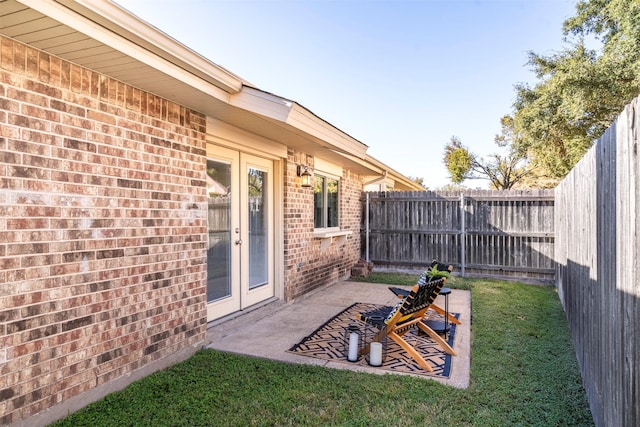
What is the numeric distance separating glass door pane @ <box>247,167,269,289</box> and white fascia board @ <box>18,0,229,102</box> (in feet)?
7.76

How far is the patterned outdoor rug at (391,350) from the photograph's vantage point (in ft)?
13.2

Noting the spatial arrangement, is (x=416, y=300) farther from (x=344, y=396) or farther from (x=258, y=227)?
(x=258, y=227)

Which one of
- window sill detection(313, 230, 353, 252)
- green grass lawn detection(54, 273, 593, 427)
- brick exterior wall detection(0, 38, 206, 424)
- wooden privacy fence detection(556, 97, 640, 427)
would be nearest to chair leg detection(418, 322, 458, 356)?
green grass lawn detection(54, 273, 593, 427)

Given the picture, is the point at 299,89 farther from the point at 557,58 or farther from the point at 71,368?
the point at 71,368

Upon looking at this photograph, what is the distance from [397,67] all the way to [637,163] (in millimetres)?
15160

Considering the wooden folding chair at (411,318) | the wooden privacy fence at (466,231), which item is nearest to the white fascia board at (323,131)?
the wooden folding chair at (411,318)

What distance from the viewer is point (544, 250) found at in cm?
909

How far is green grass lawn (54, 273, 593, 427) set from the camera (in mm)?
2955

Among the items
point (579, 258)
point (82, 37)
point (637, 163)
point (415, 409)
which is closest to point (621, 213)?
point (637, 163)

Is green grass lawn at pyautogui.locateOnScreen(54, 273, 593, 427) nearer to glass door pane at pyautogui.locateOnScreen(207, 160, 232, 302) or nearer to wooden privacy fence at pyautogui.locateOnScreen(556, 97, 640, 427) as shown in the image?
wooden privacy fence at pyautogui.locateOnScreen(556, 97, 640, 427)

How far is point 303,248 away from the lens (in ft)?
23.7

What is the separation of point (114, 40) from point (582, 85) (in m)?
14.6

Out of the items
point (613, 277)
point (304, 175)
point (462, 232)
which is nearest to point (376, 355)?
point (613, 277)

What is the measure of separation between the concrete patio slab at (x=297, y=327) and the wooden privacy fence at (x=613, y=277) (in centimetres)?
120
